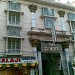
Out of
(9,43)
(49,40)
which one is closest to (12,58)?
(9,43)

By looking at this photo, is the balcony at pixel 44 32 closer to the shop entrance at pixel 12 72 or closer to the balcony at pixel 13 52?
the balcony at pixel 13 52

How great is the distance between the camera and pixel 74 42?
15.5 metres

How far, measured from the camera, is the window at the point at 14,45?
12842mm

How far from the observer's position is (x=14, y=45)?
13109 millimetres

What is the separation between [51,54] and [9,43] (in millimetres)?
4228

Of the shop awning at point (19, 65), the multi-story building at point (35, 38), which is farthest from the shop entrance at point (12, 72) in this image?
the shop awning at point (19, 65)

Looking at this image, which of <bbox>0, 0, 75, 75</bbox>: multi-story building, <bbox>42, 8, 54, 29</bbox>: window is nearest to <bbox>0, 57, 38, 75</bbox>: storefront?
<bbox>0, 0, 75, 75</bbox>: multi-story building

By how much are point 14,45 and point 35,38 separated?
6.56 ft

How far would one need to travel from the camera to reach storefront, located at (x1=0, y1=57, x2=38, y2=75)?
11461 millimetres

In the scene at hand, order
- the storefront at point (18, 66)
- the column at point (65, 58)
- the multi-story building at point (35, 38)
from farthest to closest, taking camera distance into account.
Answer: the column at point (65, 58) < the multi-story building at point (35, 38) < the storefront at point (18, 66)

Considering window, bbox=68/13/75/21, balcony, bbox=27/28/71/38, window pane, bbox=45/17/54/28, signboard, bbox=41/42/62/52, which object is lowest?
signboard, bbox=41/42/62/52

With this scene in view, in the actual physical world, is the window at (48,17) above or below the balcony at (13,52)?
above

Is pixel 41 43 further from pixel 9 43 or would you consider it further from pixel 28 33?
pixel 9 43

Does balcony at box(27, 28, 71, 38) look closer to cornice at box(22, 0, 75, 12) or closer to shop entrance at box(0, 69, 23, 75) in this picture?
cornice at box(22, 0, 75, 12)
